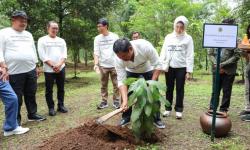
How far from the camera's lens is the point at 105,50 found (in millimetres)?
7027

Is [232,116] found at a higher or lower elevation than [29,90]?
lower

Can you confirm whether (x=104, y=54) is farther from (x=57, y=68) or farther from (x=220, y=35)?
(x=220, y=35)

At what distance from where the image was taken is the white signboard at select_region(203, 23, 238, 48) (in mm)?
4496

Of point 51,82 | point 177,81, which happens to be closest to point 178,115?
point 177,81

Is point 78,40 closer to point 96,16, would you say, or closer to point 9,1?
point 96,16

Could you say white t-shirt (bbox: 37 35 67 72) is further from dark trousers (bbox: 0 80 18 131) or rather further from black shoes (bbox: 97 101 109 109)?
black shoes (bbox: 97 101 109 109)

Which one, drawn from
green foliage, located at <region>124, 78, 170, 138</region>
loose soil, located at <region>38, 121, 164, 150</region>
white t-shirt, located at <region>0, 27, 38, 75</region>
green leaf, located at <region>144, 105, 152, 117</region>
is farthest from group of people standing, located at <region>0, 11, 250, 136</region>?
loose soil, located at <region>38, 121, 164, 150</region>

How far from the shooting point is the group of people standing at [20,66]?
17.0ft

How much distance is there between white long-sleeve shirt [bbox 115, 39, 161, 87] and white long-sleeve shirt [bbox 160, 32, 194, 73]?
68 cm

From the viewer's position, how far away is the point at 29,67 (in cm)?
574

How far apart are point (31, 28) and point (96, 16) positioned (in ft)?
8.33

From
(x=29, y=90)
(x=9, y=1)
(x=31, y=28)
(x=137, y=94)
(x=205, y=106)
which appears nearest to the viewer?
(x=137, y=94)

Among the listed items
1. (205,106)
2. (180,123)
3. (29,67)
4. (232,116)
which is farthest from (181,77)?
(29,67)

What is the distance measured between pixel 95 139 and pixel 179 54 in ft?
7.23
